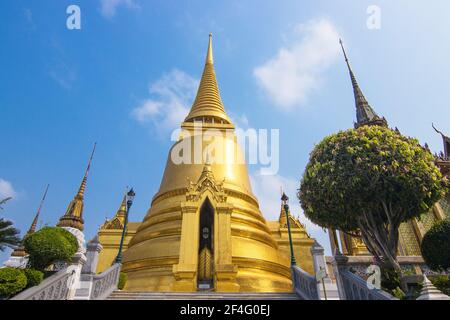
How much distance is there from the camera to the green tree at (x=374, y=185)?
934cm

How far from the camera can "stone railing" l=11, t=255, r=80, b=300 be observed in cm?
597

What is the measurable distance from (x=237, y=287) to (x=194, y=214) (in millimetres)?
3581

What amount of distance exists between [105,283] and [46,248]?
6.66ft

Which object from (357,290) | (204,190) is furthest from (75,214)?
(357,290)

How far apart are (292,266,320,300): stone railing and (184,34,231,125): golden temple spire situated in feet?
50.6

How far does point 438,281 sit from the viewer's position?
26.7ft

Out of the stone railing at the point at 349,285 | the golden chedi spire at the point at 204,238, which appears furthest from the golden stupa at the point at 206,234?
the stone railing at the point at 349,285

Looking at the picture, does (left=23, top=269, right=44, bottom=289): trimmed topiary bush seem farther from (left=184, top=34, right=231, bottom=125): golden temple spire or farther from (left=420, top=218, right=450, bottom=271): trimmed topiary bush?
(left=184, top=34, right=231, bottom=125): golden temple spire

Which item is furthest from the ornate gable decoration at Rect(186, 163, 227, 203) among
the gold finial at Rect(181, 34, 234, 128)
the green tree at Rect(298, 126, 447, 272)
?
the gold finial at Rect(181, 34, 234, 128)

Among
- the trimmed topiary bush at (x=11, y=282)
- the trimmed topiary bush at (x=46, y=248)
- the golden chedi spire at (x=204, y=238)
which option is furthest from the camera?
the golden chedi spire at (x=204, y=238)

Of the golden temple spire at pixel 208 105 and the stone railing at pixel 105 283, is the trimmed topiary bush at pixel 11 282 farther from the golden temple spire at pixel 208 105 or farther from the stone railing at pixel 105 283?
the golden temple spire at pixel 208 105

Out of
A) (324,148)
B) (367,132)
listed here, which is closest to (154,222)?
(324,148)

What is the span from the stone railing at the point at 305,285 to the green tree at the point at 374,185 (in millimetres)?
2231

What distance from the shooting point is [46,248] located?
7363mm
